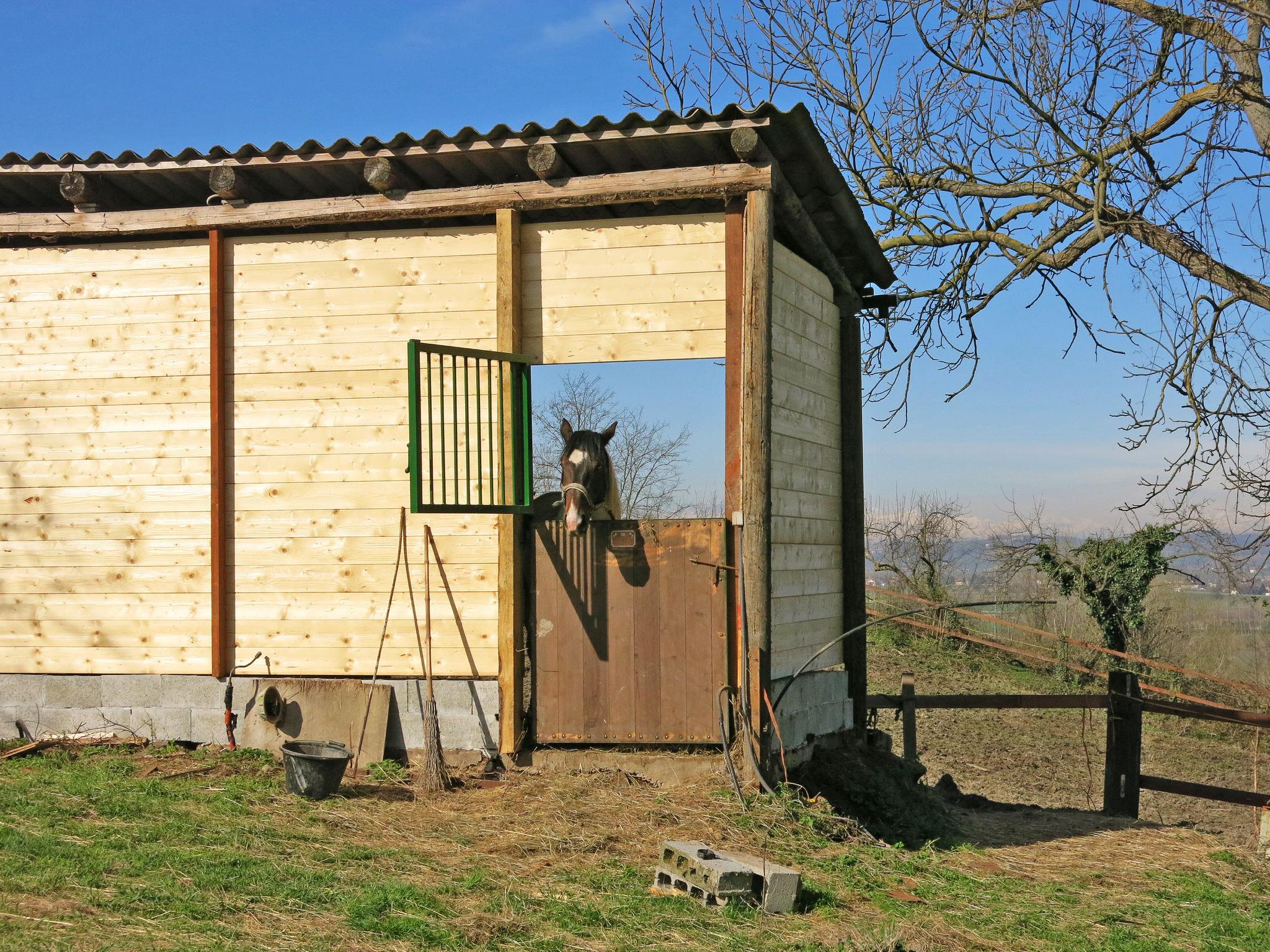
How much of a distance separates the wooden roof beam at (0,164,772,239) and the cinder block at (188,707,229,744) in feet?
11.5

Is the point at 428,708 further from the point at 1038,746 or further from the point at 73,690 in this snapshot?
the point at 1038,746

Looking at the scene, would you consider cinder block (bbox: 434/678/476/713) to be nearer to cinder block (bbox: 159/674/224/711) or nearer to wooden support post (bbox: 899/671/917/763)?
cinder block (bbox: 159/674/224/711)

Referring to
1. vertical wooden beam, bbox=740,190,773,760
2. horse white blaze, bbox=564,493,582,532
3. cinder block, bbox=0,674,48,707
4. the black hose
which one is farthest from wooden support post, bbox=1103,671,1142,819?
cinder block, bbox=0,674,48,707

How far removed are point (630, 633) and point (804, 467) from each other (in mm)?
2061

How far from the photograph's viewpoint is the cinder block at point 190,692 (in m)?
7.97

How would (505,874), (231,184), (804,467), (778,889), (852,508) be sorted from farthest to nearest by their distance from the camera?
(852,508)
(804,467)
(231,184)
(505,874)
(778,889)

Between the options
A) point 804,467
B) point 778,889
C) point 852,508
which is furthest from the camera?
point 852,508

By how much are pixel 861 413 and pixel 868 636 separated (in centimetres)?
773

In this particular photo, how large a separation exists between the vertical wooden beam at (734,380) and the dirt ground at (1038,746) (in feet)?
16.7

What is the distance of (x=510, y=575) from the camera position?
7.51m

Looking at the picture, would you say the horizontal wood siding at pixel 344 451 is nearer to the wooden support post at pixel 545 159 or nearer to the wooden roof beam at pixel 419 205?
the wooden roof beam at pixel 419 205

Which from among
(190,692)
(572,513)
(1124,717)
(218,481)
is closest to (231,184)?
(218,481)

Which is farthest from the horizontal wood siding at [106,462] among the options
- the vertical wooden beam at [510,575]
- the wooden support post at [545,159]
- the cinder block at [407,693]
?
the wooden support post at [545,159]

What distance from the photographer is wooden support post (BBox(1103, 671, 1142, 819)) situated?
927 centimetres
